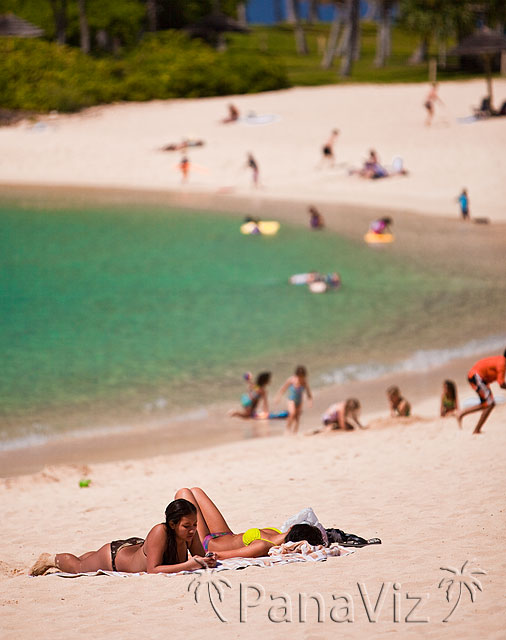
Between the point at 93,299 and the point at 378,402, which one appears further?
the point at 93,299

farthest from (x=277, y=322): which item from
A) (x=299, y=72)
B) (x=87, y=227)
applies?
(x=299, y=72)

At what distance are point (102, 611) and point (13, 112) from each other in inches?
1812

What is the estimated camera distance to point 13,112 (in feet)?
164

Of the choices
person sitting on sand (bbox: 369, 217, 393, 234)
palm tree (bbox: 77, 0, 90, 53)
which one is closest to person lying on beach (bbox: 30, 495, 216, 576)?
person sitting on sand (bbox: 369, 217, 393, 234)

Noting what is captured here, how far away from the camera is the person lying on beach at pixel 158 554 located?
7645 millimetres

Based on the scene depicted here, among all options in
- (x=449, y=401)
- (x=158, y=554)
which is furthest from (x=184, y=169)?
(x=158, y=554)

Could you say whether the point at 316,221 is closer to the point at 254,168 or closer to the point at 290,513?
the point at 254,168

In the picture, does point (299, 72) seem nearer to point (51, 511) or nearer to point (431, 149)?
point (431, 149)

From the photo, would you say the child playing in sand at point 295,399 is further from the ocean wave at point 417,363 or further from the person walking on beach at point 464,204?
the person walking on beach at point 464,204

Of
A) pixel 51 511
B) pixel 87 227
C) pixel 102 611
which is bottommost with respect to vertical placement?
pixel 87 227

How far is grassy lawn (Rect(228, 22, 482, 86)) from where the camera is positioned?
55.9 m

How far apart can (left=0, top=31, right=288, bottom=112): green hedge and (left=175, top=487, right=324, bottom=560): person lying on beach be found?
145 ft

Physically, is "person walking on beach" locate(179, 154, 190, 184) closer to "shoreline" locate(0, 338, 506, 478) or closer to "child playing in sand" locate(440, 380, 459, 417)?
"shoreline" locate(0, 338, 506, 478)

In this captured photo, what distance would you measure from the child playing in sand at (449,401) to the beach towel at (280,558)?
5552 millimetres
